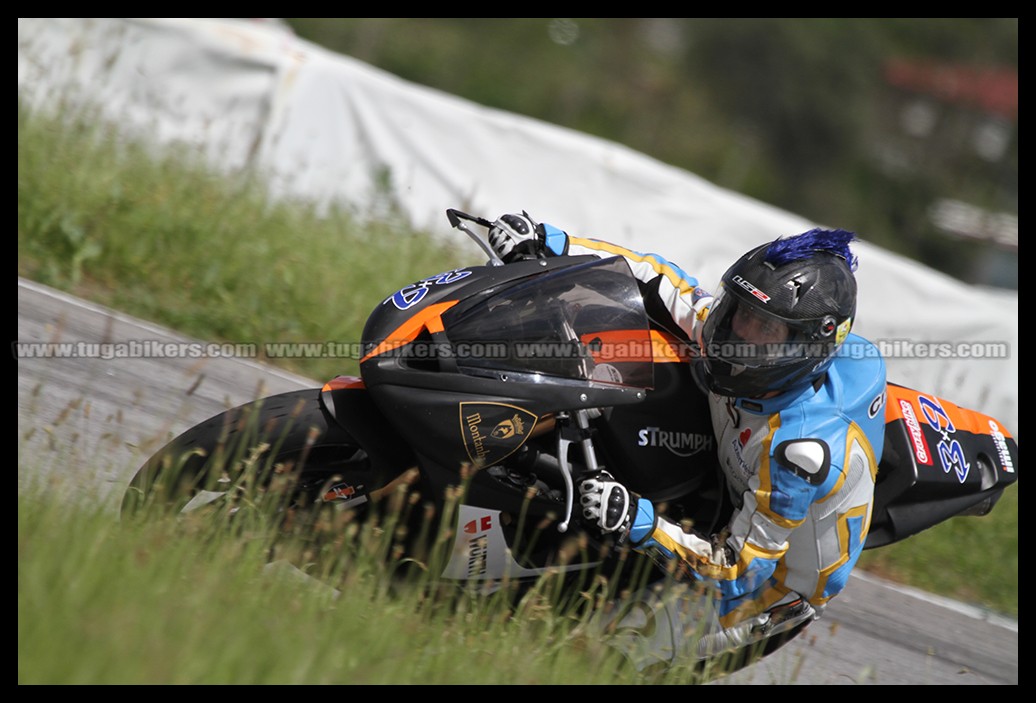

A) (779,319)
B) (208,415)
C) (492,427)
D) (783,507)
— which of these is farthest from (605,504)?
(208,415)

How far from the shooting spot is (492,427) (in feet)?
9.87

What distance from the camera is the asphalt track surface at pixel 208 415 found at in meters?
4.17

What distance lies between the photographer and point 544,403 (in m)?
3.03

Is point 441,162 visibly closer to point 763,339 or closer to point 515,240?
point 515,240

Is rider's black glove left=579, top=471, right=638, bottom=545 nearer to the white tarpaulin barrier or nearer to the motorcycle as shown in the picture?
the motorcycle

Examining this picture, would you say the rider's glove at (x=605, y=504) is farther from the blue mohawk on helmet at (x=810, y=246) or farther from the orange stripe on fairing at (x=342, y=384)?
the blue mohawk on helmet at (x=810, y=246)

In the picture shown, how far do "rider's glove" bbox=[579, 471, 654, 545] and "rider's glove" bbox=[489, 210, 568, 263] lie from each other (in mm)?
910

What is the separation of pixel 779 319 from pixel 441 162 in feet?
16.5
